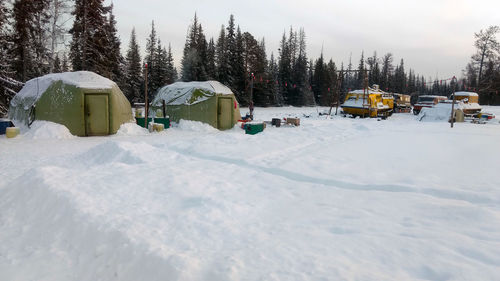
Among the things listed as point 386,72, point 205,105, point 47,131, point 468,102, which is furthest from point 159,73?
point 386,72

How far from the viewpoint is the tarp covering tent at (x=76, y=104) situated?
1350 centimetres

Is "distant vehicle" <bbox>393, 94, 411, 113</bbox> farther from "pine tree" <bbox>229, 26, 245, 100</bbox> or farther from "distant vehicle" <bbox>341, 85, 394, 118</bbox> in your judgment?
"pine tree" <bbox>229, 26, 245, 100</bbox>

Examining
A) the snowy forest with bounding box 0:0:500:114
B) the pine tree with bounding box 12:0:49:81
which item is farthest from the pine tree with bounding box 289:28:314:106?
the pine tree with bounding box 12:0:49:81

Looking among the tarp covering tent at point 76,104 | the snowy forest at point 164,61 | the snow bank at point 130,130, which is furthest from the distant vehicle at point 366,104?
the tarp covering tent at point 76,104

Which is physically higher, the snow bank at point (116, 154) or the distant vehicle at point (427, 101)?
the distant vehicle at point (427, 101)

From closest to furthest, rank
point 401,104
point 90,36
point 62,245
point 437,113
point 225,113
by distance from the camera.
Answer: point 62,245 → point 225,113 → point 437,113 → point 90,36 → point 401,104

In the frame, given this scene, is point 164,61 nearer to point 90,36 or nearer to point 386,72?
point 90,36

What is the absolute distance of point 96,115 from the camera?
13852mm

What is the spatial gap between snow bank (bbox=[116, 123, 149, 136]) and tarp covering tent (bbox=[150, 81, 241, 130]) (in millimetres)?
3009

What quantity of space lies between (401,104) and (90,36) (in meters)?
33.8

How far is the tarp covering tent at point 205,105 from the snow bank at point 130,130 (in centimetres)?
301

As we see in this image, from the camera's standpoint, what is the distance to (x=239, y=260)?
303 centimetres

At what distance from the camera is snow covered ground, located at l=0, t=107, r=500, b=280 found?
2965 millimetres

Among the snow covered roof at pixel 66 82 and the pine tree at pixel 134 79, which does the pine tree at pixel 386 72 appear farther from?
the snow covered roof at pixel 66 82
